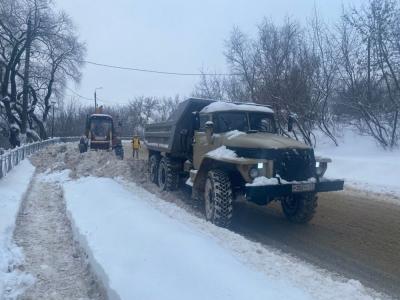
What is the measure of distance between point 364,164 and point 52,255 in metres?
14.1

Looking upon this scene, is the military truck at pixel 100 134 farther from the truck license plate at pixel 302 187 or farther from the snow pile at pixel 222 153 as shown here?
the truck license plate at pixel 302 187

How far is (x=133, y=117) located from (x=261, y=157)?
86.2m

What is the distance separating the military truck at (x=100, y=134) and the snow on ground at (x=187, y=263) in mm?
16011

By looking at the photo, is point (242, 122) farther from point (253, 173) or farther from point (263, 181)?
point (263, 181)

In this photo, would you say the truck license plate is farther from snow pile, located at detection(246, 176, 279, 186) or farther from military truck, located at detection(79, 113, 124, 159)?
military truck, located at detection(79, 113, 124, 159)

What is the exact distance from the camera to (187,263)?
572 cm

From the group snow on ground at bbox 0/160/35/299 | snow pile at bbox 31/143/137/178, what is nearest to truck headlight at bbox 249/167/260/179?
snow on ground at bbox 0/160/35/299

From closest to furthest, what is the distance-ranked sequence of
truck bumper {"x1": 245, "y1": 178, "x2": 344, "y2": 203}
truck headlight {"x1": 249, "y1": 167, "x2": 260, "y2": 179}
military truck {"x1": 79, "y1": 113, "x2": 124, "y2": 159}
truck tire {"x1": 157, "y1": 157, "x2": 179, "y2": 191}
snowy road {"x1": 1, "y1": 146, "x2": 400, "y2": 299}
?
snowy road {"x1": 1, "y1": 146, "x2": 400, "y2": 299}, truck bumper {"x1": 245, "y1": 178, "x2": 344, "y2": 203}, truck headlight {"x1": 249, "y1": 167, "x2": 260, "y2": 179}, truck tire {"x1": 157, "y1": 157, "x2": 179, "y2": 191}, military truck {"x1": 79, "y1": 113, "x2": 124, "y2": 159}

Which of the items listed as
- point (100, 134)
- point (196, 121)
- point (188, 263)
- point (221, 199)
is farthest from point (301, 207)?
point (100, 134)

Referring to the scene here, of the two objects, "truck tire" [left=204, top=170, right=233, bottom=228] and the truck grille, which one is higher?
the truck grille

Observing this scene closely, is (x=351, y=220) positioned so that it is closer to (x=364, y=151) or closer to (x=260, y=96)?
(x=364, y=151)

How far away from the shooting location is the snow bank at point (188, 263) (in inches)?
195

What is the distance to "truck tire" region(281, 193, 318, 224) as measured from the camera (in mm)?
9070

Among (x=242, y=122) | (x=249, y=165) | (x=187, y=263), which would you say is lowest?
(x=187, y=263)
